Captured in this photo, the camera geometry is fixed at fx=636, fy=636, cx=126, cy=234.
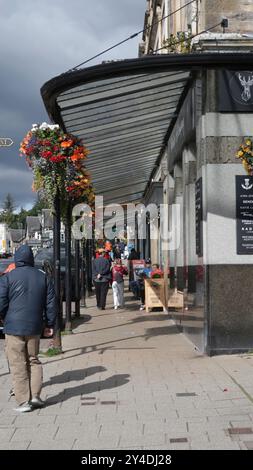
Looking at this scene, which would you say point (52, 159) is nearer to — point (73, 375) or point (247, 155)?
point (247, 155)

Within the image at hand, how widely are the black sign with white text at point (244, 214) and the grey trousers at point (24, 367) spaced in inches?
159

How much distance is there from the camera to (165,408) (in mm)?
6555

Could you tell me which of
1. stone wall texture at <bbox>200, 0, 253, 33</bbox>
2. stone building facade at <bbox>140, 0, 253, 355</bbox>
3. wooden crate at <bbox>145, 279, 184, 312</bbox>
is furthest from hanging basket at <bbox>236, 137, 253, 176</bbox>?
wooden crate at <bbox>145, 279, 184, 312</bbox>

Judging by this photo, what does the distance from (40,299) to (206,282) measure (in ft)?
11.4

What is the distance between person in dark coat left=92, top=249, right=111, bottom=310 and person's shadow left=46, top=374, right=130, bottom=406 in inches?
353

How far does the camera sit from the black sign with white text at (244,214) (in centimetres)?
958

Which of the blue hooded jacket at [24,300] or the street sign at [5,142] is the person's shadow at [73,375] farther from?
the street sign at [5,142]

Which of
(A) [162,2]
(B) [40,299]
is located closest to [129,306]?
(A) [162,2]

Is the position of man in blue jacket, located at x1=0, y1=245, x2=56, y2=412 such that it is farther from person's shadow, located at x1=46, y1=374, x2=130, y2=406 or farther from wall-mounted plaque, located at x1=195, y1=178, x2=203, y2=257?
wall-mounted plaque, located at x1=195, y1=178, x2=203, y2=257

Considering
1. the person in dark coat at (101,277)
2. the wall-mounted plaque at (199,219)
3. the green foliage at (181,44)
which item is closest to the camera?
the wall-mounted plaque at (199,219)

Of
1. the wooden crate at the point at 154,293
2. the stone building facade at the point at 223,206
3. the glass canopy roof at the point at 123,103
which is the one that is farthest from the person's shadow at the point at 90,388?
the wooden crate at the point at 154,293

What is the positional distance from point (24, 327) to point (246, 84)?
518 cm

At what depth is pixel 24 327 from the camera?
659cm
